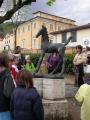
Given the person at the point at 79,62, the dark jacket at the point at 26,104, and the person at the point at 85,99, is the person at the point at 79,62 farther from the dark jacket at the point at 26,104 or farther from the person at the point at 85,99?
the dark jacket at the point at 26,104

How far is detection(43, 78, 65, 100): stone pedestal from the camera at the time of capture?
11.5m

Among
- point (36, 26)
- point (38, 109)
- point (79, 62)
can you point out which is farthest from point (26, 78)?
point (36, 26)

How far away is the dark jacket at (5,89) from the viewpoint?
7.18m

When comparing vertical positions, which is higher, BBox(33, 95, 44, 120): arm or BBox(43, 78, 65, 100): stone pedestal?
BBox(33, 95, 44, 120): arm

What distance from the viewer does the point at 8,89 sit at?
7.17 meters

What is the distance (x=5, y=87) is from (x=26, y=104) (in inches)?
18.1

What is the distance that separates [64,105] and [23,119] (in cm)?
453

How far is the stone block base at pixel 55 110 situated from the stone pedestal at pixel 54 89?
6.0 inches

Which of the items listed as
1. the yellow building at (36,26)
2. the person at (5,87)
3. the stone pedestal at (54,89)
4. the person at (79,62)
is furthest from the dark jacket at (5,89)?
the yellow building at (36,26)

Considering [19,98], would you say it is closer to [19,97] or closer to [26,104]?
[19,97]

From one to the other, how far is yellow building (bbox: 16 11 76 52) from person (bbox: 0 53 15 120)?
2527 inches

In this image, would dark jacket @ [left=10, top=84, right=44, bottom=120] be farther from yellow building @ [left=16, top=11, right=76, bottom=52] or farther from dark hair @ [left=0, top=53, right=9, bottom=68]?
yellow building @ [left=16, top=11, right=76, bottom=52]

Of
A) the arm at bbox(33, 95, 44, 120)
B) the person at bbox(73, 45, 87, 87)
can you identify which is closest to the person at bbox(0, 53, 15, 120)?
the arm at bbox(33, 95, 44, 120)

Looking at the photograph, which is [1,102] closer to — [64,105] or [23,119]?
[23,119]
